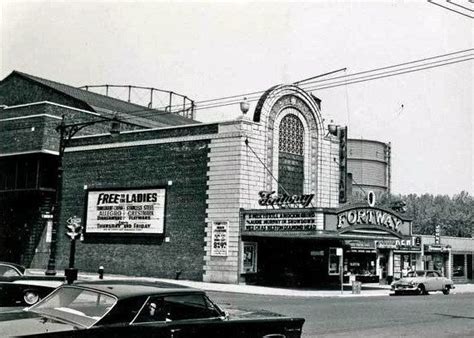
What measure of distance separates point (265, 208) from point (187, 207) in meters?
4.65

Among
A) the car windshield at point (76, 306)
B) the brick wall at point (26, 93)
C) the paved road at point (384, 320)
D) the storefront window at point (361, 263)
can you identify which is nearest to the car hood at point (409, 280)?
the storefront window at point (361, 263)

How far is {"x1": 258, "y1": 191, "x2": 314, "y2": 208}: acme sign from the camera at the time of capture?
32.0 m

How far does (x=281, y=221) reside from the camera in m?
32.6

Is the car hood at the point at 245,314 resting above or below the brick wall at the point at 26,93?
below

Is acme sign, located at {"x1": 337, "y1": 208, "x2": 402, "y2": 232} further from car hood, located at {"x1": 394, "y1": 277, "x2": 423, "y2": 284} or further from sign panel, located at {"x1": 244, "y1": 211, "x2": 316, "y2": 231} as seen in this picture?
car hood, located at {"x1": 394, "y1": 277, "x2": 423, "y2": 284}

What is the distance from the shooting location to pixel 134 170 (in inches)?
1507

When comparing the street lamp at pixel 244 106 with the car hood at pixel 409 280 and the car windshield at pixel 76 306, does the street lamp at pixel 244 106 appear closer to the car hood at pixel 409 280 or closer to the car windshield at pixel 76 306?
the car hood at pixel 409 280

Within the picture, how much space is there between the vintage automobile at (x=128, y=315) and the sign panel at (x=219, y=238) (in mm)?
25866

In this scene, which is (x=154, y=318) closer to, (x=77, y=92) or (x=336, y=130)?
(x=336, y=130)

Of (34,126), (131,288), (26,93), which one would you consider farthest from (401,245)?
Result: (131,288)

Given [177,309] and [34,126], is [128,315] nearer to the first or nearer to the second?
[177,309]

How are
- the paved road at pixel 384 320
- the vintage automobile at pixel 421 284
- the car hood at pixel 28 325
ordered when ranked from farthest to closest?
the vintage automobile at pixel 421 284 → the paved road at pixel 384 320 → the car hood at pixel 28 325

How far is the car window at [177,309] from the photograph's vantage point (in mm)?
7266

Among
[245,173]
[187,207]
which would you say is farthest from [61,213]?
[245,173]
